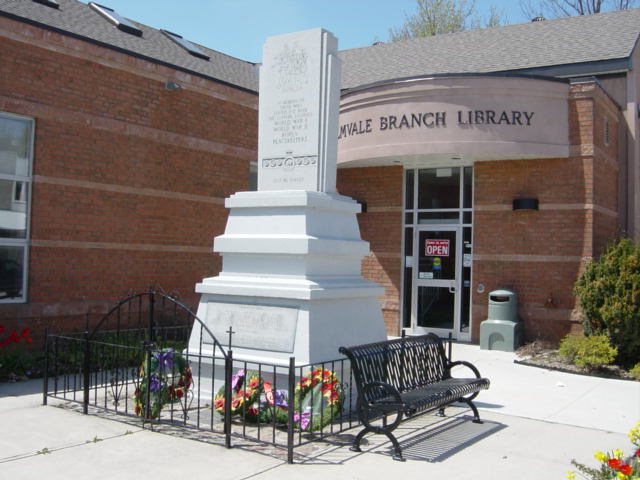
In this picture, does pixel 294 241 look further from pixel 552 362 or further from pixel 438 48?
pixel 438 48

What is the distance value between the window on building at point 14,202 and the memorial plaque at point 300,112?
14.2 feet

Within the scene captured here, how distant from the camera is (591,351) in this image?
10.2 meters

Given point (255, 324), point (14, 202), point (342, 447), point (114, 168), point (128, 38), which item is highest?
point (128, 38)

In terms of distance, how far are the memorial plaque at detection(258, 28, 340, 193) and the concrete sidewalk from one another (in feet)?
10.1

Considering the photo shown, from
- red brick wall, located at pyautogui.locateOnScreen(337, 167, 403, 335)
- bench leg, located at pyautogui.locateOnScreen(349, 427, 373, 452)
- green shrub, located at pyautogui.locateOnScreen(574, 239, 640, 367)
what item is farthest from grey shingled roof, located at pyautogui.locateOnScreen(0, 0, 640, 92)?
bench leg, located at pyautogui.locateOnScreen(349, 427, 373, 452)

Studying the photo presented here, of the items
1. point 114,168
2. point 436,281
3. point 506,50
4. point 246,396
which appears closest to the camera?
point 246,396

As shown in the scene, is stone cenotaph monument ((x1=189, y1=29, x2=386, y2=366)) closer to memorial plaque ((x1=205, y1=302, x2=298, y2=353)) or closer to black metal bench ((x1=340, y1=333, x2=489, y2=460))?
memorial plaque ((x1=205, y1=302, x2=298, y2=353))

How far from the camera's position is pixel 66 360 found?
335 inches

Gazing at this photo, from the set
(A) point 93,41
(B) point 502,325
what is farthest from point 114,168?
(B) point 502,325

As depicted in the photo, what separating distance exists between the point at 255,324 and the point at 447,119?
22.0 feet

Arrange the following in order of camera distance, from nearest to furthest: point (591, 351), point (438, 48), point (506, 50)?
point (591, 351), point (506, 50), point (438, 48)

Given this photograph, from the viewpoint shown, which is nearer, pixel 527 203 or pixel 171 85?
pixel 171 85

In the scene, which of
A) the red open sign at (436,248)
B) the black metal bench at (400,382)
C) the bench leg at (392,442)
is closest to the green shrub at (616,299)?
the red open sign at (436,248)

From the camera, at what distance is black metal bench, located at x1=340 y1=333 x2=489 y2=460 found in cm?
586
